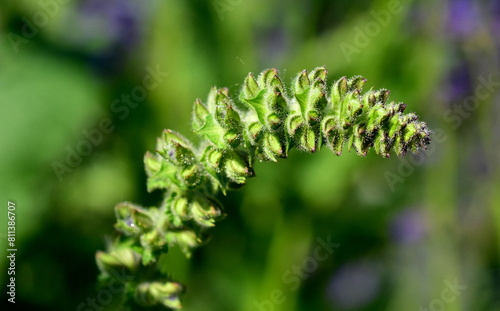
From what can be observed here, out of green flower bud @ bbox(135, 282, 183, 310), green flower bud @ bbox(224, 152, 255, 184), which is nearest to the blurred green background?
green flower bud @ bbox(135, 282, 183, 310)

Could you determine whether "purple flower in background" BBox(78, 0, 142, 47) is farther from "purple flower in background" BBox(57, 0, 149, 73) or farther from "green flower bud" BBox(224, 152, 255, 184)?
"green flower bud" BBox(224, 152, 255, 184)

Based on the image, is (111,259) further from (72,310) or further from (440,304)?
(440,304)

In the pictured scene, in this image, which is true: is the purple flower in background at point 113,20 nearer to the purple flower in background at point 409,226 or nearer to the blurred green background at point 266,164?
the blurred green background at point 266,164

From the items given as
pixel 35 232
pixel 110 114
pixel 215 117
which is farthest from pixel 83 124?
pixel 215 117

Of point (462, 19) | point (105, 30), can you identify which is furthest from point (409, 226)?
point (105, 30)

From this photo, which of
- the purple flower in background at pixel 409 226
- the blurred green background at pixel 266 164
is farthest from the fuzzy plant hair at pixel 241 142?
the purple flower in background at pixel 409 226

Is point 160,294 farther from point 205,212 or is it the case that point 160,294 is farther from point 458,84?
point 458,84
